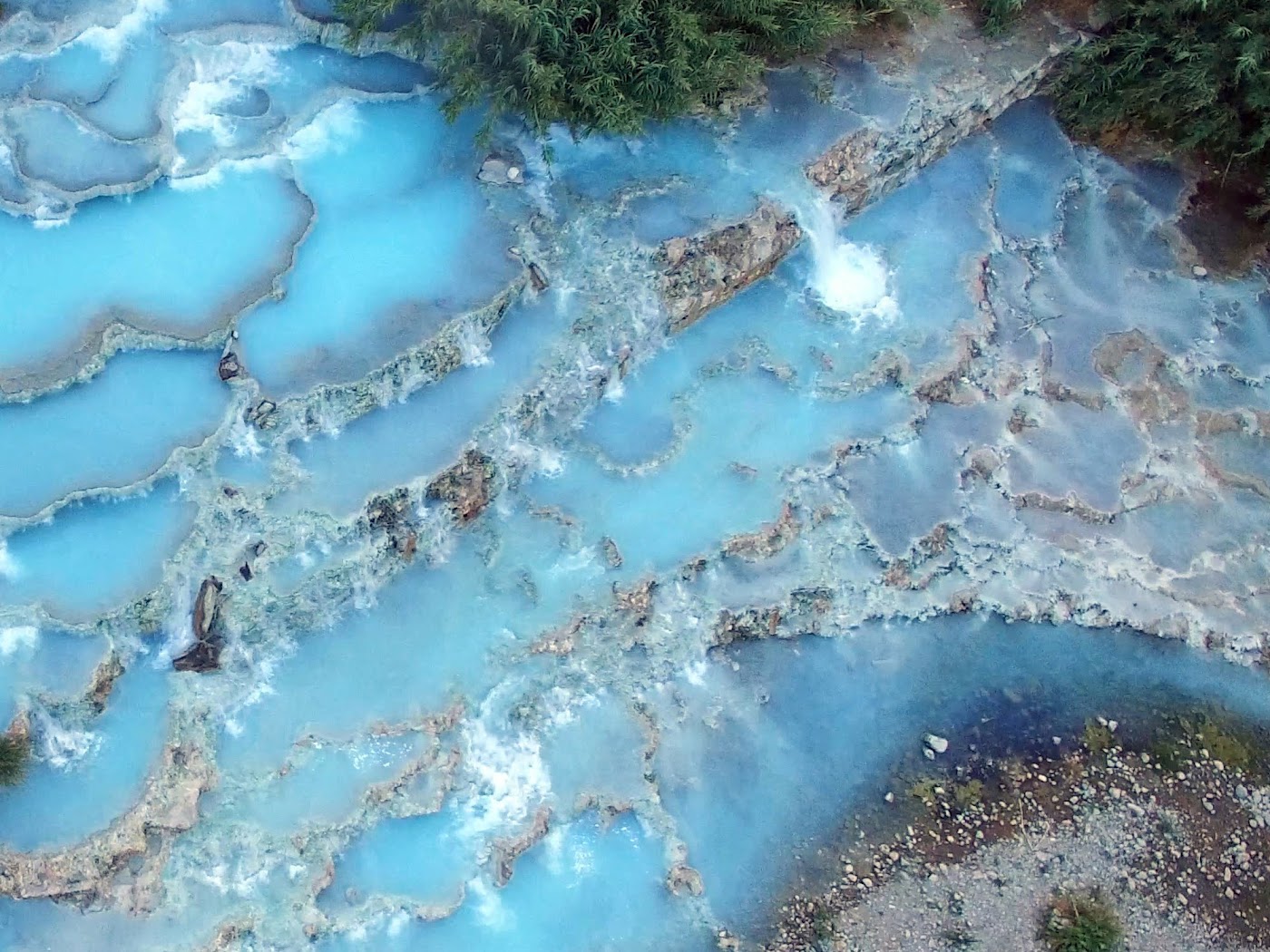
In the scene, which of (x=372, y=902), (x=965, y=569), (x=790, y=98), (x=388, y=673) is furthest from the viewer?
(x=790, y=98)

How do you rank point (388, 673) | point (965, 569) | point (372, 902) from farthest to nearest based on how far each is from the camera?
point (965, 569) < point (388, 673) < point (372, 902)

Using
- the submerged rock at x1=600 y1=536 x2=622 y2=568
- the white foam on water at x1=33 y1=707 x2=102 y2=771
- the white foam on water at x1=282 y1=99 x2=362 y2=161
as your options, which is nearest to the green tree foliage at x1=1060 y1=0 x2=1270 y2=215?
the submerged rock at x1=600 y1=536 x2=622 y2=568

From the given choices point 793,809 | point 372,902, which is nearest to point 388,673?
point 372,902

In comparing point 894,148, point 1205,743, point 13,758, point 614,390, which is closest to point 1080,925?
point 1205,743

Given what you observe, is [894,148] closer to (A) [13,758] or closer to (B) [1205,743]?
(B) [1205,743]

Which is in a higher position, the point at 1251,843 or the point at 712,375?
the point at 712,375

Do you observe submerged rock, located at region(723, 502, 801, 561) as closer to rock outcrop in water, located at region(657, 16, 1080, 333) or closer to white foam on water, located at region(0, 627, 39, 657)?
rock outcrop in water, located at region(657, 16, 1080, 333)

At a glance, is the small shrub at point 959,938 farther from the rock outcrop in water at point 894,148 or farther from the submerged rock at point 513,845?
the rock outcrop in water at point 894,148

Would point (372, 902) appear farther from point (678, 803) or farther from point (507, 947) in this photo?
point (678, 803)
